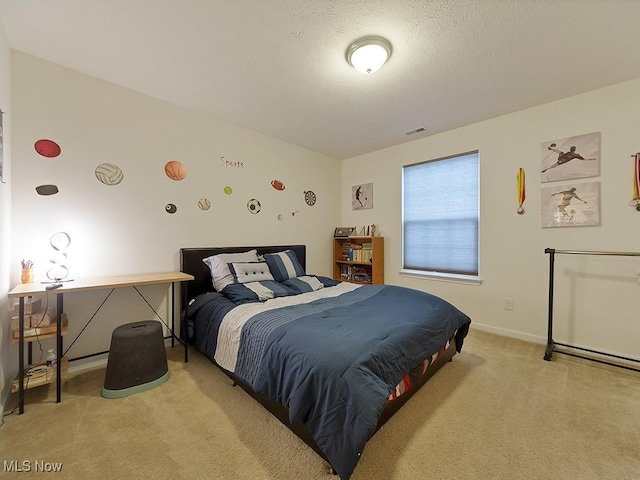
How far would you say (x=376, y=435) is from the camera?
1546 mm

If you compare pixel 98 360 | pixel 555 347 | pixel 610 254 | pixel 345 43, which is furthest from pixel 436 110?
pixel 98 360

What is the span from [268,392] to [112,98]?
281 cm

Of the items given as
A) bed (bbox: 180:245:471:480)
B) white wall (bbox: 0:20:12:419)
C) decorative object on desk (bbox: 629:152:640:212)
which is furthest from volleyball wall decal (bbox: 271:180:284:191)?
decorative object on desk (bbox: 629:152:640:212)

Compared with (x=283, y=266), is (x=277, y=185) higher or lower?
higher

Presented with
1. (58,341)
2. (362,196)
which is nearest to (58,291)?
A: (58,341)

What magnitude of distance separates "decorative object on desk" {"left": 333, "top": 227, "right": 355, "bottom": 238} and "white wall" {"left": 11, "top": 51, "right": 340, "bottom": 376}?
1434mm

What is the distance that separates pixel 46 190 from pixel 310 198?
113 inches

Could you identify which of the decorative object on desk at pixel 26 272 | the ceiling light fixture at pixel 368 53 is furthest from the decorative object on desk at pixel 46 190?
the ceiling light fixture at pixel 368 53

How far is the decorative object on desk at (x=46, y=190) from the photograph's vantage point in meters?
2.10

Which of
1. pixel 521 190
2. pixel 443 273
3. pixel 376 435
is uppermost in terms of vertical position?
pixel 521 190

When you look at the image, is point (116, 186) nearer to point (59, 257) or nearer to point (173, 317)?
point (59, 257)

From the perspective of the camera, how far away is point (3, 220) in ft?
5.88

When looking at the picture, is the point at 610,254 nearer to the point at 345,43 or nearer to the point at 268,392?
the point at 345,43

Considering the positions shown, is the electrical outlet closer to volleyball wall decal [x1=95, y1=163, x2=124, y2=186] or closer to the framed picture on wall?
the framed picture on wall
